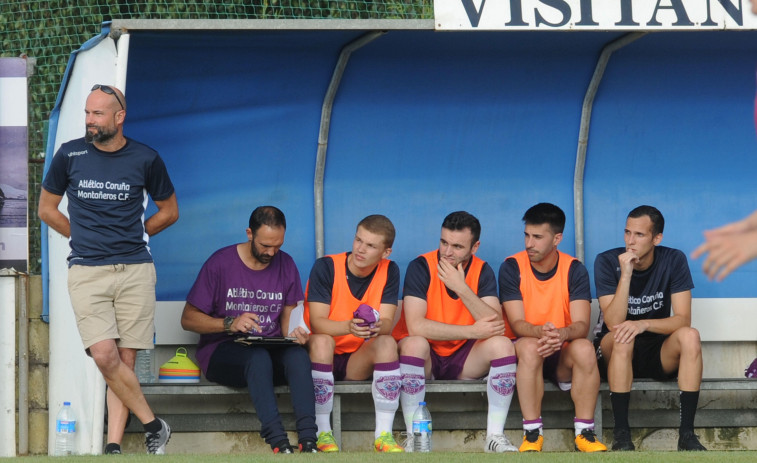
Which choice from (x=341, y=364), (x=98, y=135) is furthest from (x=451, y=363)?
(x=98, y=135)

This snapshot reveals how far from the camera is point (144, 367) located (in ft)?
19.5

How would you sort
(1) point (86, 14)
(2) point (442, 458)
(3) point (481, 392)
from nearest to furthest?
(2) point (442, 458) → (3) point (481, 392) → (1) point (86, 14)

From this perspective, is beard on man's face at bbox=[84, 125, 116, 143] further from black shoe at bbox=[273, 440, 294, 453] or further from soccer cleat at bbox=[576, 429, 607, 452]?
soccer cleat at bbox=[576, 429, 607, 452]

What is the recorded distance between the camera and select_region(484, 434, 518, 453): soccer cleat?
17.4 ft

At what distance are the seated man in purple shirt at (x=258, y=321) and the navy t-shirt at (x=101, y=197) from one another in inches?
20.5

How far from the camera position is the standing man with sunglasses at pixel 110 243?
502 centimetres

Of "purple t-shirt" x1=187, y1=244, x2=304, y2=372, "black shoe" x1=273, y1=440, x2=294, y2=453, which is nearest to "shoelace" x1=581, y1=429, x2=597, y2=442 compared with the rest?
"black shoe" x1=273, y1=440, x2=294, y2=453

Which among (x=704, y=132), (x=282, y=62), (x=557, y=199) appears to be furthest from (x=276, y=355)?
(x=704, y=132)

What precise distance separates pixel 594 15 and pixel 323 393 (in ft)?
7.03

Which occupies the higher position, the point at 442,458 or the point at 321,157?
the point at 321,157

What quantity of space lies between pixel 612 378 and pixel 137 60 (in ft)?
9.02

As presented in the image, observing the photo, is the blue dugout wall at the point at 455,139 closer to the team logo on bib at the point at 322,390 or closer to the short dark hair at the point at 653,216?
the short dark hair at the point at 653,216

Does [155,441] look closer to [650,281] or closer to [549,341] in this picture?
[549,341]

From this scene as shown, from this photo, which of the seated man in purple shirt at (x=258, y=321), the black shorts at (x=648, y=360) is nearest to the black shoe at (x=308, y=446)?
the seated man in purple shirt at (x=258, y=321)
